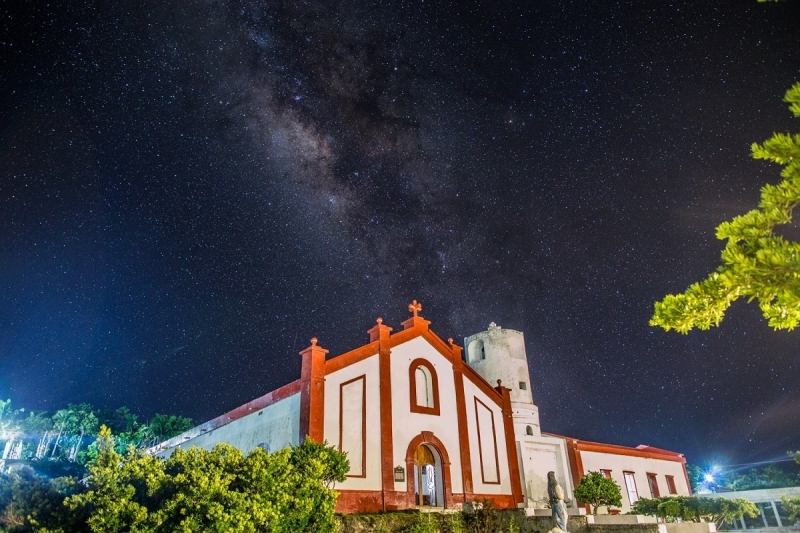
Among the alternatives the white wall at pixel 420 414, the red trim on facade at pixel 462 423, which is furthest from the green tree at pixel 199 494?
the red trim on facade at pixel 462 423

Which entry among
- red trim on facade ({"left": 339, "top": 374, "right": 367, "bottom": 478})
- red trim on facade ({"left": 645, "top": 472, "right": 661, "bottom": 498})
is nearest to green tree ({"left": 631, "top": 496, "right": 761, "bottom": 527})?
red trim on facade ({"left": 645, "top": 472, "right": 661, "bottom": 498})

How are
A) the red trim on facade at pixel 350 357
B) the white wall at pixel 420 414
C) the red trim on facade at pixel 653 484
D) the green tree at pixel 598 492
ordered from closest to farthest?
the red trim on facade at pixel 350 357 < the white wall at pixel 420 414 < the green tree at pixel 598 492 < the red trim on facade at pixel 653 484

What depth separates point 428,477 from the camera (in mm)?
20891

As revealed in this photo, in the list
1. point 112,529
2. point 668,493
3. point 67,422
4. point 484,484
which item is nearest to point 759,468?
point 668,493

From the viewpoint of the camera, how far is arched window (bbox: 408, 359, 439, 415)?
21078mm

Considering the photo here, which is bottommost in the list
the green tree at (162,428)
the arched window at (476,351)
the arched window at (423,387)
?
the arched window at (423,387)

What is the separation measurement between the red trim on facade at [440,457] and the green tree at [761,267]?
51.2 feet

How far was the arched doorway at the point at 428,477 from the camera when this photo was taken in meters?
20.2

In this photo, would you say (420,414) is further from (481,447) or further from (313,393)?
(313,393)

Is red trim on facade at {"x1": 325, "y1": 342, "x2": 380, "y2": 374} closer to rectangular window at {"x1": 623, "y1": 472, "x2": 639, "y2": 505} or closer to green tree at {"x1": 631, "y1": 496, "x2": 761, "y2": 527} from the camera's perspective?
green tree at {"x1": 631, "y1": 496, "x2": 761, "y2": 527}

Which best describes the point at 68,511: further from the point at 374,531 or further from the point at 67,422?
the point at 67,422

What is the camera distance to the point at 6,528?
32.6 ft

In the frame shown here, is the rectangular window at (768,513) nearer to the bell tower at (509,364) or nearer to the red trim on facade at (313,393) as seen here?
the bell tower at (509,364)

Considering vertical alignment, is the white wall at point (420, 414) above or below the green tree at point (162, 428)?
below
